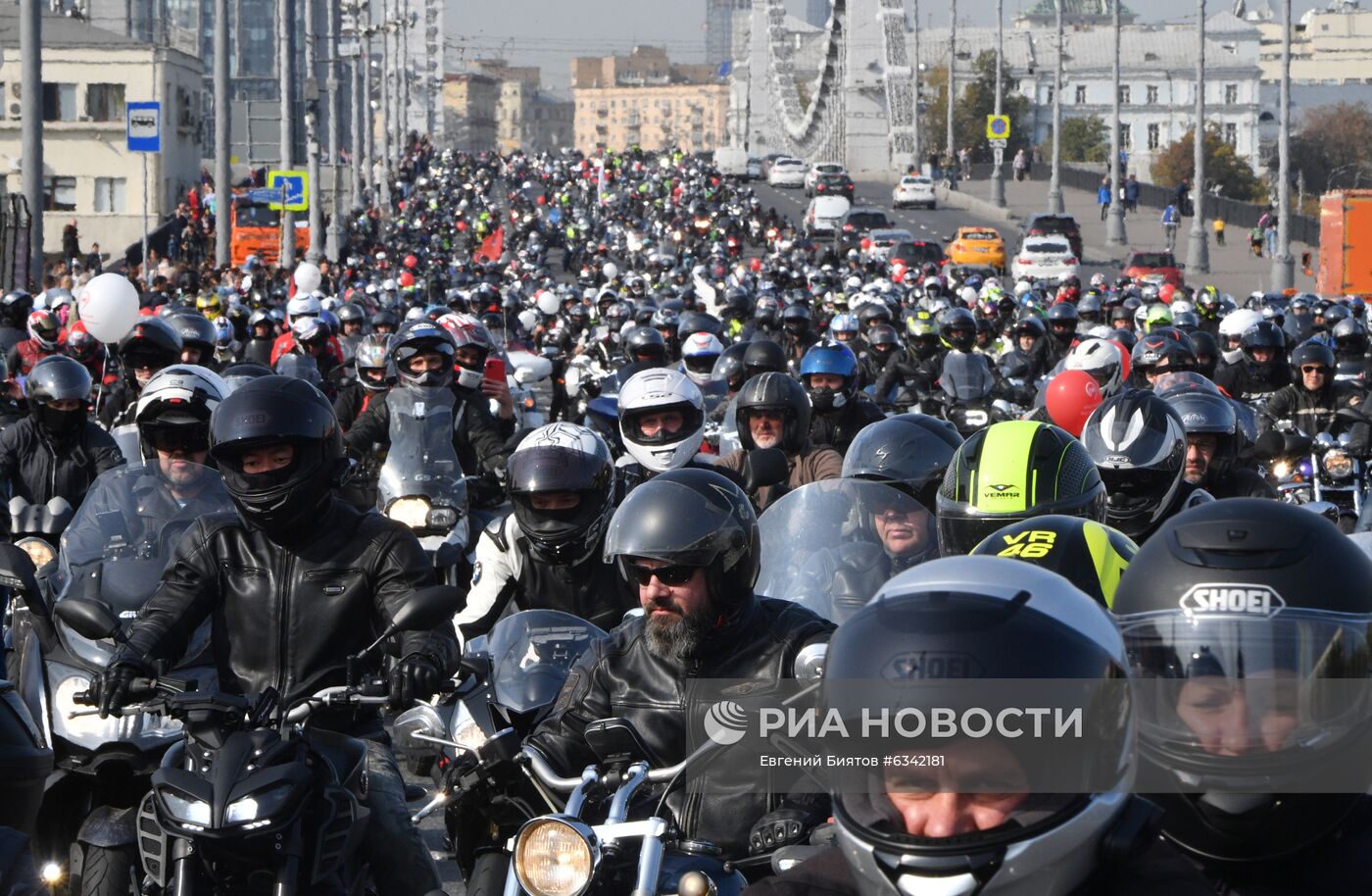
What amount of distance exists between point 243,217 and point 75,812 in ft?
170

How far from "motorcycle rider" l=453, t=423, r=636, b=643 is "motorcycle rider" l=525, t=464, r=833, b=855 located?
7.22 feet

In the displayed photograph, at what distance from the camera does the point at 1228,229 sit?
242 ft

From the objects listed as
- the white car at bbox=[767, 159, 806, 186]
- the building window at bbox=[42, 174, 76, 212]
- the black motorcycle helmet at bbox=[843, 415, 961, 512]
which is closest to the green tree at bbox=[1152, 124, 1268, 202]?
the white car at bbox=[767, 159, 806, 186]

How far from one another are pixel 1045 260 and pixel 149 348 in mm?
47163

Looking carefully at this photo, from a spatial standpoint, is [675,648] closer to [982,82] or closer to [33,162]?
[33,162]

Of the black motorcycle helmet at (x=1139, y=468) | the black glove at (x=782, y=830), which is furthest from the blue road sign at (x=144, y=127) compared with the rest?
the black glove at (x=782, y=830)

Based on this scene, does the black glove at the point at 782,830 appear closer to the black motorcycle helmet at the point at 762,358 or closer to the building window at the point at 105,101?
the black motorcycle helmet at the point at 762,358

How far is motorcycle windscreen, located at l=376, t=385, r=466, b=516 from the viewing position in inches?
408

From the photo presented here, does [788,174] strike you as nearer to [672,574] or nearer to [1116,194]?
[1116,194]

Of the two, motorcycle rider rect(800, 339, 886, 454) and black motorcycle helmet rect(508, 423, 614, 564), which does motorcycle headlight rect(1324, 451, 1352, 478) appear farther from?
black motorcycle helmet rect(508, 423, 614, 564)

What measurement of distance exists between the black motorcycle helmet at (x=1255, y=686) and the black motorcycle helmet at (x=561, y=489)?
3.93 m

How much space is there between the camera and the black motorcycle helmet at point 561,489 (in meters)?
7.17

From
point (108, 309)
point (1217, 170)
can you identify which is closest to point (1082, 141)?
point (1217, 170)

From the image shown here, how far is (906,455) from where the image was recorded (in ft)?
22.7
